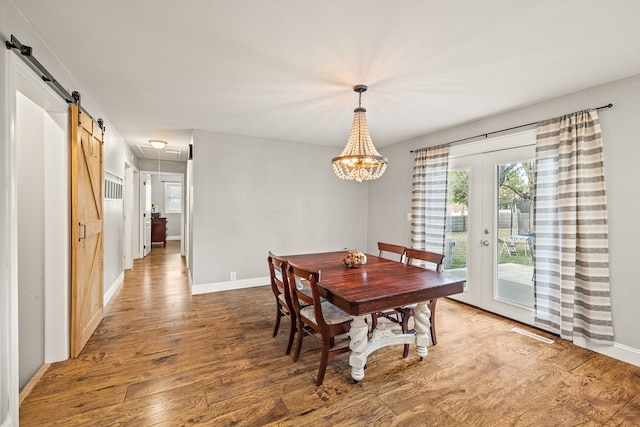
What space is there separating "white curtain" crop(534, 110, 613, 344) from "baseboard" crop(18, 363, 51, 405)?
445cm

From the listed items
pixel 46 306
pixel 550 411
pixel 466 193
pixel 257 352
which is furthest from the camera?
pixel 466 193

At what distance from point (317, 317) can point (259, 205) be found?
292 centimetres

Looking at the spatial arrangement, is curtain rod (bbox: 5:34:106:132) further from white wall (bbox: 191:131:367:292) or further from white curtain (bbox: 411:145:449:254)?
white curtain (bbox: 411:145:449:254)

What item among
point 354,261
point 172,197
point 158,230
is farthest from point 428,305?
point 172,197

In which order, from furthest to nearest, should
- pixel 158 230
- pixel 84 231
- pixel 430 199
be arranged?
pixel 158 230, pixel 430 199, pixel 84 231

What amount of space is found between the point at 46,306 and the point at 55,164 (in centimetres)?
115

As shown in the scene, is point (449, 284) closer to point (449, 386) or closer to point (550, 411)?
point (449, 386)

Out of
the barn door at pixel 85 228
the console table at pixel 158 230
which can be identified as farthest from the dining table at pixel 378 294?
the console table at pixel 158 230

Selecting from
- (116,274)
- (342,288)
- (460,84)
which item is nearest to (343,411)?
(342,288)

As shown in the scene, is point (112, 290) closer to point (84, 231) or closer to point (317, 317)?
point (84, 231)

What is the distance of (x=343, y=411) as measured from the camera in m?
1.80

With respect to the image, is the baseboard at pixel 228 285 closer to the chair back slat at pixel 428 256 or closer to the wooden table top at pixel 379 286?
the wooden table top at pixel 379 286

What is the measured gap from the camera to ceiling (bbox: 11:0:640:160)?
164 cm

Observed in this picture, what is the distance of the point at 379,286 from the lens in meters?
2.10
